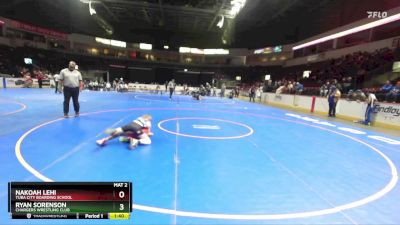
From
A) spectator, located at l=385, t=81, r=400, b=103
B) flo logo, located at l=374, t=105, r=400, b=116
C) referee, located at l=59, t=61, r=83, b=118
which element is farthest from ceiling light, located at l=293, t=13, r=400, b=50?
referee, located at l=59, t=61, r=83, b=118

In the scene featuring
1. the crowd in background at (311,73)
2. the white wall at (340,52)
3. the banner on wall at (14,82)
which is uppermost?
the white wall at (340,52)

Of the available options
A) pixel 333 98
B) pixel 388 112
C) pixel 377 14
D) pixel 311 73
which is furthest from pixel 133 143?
pixel 311 73

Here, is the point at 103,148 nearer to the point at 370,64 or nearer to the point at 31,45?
the point at 370,64

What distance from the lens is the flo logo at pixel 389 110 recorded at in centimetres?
1135

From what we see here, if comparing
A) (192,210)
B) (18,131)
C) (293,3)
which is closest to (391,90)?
(192,210)

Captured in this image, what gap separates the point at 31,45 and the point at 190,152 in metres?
39.6

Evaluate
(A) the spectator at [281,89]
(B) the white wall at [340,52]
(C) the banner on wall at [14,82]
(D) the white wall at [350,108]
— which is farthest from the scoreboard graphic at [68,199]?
(C) the banner on wall at [14,82]

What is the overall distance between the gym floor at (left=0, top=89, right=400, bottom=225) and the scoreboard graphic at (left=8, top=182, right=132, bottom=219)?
443 millimetres

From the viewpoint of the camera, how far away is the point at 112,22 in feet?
142

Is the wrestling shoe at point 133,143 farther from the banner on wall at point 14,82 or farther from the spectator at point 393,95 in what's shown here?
the banner on wall at point 14,82

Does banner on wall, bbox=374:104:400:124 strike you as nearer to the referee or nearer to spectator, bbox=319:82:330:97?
spectator, bbox=319:82:330:97

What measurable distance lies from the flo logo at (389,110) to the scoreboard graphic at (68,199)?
530 inches

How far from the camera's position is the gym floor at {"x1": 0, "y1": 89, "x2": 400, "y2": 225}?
3.01 meters

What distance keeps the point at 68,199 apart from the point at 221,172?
8.66 feet
